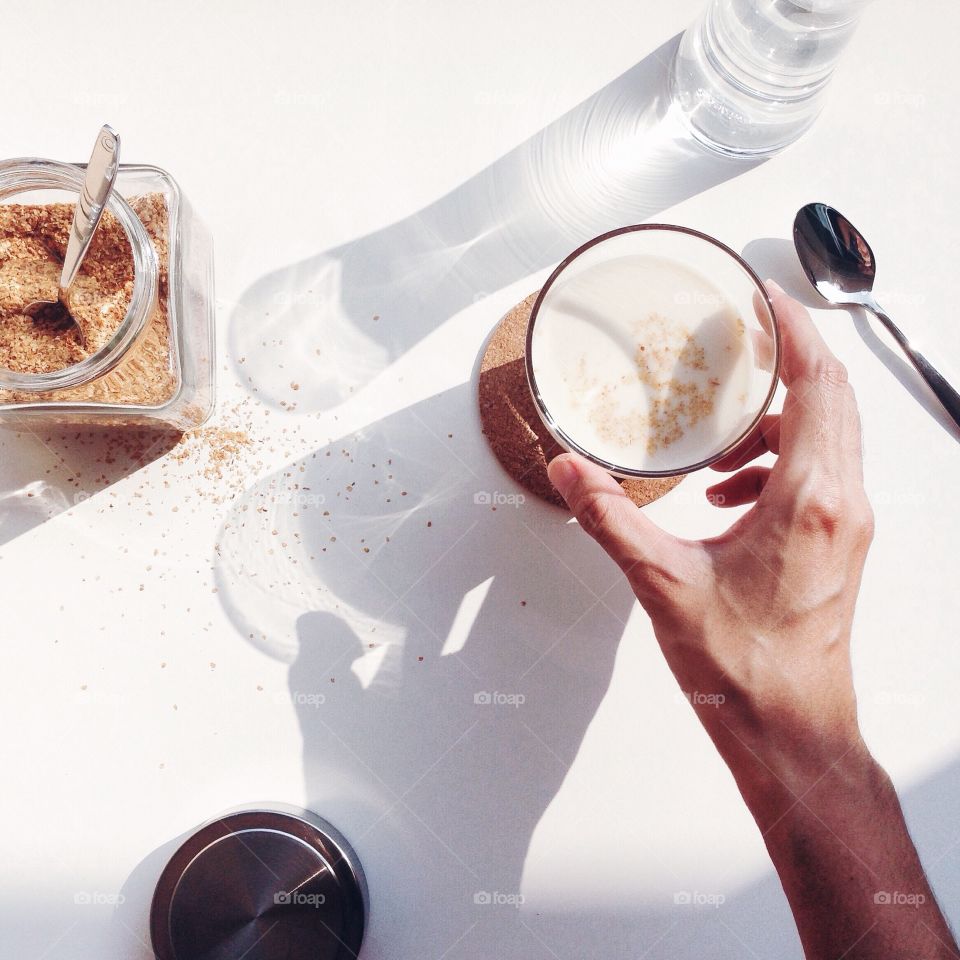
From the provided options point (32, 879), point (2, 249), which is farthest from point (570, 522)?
point (32, 879)

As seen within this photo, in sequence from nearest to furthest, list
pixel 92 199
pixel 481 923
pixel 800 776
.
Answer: pixel 92 199
pixel 800 776
pixel 481 923

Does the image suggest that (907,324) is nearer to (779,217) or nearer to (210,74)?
(779,217)

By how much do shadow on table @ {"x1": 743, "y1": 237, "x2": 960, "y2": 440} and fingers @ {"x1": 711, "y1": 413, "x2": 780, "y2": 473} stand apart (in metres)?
0.17

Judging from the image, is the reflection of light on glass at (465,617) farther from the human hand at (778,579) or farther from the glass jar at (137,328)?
the glass jar at (137,328)

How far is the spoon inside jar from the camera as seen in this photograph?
1.97 ft

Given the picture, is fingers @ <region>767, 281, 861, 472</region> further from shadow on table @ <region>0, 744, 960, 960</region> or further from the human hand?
shadow on table @ <region>0, 744, 960, 960</region>

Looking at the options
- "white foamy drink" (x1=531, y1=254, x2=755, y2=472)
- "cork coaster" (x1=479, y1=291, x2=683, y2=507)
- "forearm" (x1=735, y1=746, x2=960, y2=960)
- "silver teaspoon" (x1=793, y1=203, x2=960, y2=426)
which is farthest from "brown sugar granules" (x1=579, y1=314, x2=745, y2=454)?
"forearm" (x1=735, y1=746, x2=960, y2=960)

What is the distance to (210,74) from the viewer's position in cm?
90

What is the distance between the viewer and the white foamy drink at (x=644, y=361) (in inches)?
28.1

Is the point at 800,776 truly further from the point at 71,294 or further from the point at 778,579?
the point at 71,294

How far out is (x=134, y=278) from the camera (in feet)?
2.27

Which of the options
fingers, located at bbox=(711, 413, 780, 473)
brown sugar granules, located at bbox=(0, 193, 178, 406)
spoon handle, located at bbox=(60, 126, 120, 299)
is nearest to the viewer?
spoon handle, located at bbox=(60, 126, 120, 299)

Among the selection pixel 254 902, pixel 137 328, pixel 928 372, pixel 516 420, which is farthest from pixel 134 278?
pixel 928 372

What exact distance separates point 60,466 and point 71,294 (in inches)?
9.9
